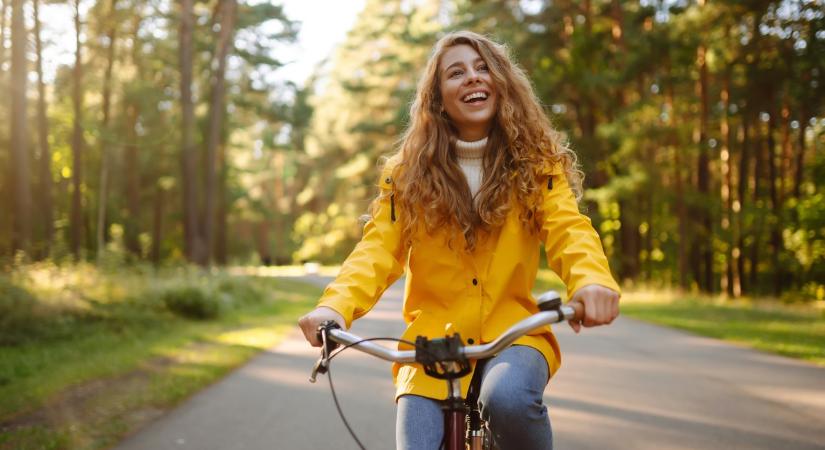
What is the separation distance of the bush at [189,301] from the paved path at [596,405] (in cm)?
604

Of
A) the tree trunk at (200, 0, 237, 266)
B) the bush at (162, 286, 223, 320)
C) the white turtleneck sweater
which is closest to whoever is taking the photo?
the white turtleneck sweater

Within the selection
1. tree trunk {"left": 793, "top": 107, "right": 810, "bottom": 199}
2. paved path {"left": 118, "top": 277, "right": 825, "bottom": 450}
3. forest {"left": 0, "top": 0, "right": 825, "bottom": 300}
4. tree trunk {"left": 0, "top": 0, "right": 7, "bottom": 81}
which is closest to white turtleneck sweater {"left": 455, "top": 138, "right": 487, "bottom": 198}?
paved path {"left": 118, "top": 277, "right": 825, "bottom": 450}

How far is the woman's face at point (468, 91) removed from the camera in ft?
10.1

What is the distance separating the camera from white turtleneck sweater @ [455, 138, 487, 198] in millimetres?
3049

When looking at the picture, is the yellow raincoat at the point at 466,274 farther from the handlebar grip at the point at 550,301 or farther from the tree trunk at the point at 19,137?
the tree trunk at the point at 19,137

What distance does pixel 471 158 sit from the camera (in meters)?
3.10

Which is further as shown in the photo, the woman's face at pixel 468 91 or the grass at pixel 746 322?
the grass at pixel 746 322

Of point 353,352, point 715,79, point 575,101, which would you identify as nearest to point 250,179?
point 575,101

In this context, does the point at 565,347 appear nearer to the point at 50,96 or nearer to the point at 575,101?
the point at 575,101

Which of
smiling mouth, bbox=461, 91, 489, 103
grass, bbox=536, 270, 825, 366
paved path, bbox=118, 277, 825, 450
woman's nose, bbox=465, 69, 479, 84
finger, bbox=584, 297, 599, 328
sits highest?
woman's nose, bbox=465, 69, 479, 84

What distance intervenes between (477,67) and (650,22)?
24.6 m

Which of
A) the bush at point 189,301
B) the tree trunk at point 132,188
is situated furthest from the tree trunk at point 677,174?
the tree trunk at point 132,188

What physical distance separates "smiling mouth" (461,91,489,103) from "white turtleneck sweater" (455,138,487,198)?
0.53 ft

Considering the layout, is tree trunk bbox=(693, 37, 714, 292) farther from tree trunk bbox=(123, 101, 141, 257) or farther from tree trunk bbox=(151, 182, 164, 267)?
tree trunk bbox=(151, 182, 164, 267)
